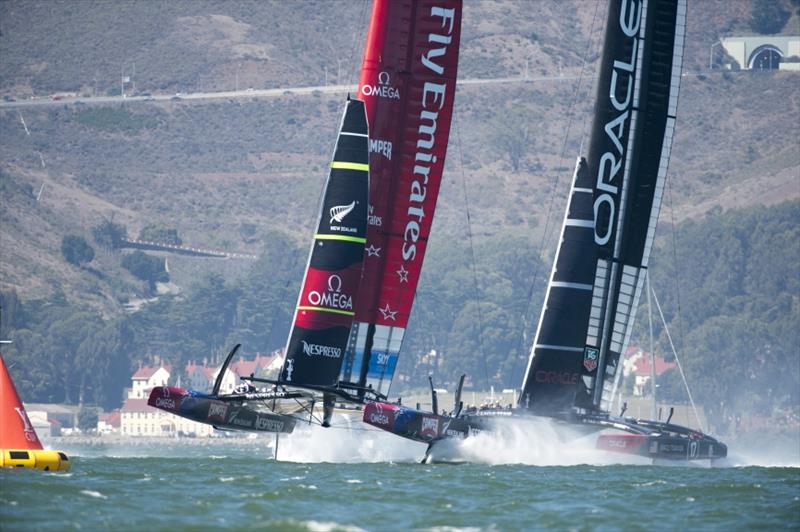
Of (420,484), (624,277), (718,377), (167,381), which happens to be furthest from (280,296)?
(420,484)

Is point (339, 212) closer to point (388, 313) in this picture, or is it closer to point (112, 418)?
point (388, 313)

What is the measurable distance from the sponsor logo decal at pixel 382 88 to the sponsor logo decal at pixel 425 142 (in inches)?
36.8

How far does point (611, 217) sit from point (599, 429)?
17.5 feet

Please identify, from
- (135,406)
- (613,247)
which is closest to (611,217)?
(613,247)

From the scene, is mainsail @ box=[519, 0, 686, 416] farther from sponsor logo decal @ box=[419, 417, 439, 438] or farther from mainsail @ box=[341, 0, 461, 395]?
sponsor logo decal @ box=[419, 417, 439, 438]

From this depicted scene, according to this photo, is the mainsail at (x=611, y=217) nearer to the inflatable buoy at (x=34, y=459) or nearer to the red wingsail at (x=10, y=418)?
the inflatable buoy at (x=34, y=459)

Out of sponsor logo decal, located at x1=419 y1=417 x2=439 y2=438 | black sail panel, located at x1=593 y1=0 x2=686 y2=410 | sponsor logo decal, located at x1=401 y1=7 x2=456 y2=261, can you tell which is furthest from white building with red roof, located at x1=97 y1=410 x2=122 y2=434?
sponsor logo decal, located at x1=419 y1=417 x2=439 y2=438

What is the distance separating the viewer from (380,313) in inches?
1704

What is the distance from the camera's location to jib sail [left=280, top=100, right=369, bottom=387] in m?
39.3

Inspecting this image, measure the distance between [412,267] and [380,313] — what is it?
1341 mm

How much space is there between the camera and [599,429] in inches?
1757

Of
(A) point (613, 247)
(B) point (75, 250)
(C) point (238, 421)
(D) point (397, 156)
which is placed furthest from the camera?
(B) point (75, 250)

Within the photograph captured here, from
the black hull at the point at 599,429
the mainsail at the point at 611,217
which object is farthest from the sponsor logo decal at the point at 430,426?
the mainsail at the point at 611,217

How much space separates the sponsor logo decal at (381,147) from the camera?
140 ft
